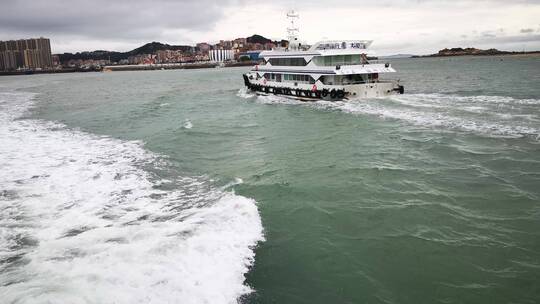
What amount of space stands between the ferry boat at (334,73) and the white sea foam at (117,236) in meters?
22.4

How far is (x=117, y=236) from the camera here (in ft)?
31.7

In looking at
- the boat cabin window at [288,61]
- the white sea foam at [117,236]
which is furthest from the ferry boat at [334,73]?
the white sea foam at [117,236]

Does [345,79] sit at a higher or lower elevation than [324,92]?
higher

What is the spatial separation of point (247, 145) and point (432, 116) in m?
13.4

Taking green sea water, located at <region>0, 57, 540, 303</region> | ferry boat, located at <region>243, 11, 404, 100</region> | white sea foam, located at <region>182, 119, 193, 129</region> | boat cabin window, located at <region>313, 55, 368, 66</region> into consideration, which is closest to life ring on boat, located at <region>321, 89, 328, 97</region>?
ferry boat, located at <region>243, 11, 404, 100</region>

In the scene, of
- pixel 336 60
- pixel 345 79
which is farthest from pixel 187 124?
pixel 336 60

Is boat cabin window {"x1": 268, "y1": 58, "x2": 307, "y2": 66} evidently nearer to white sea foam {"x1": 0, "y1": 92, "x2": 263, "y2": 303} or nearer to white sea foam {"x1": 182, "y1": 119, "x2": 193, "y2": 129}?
white sea foam {"x1": 182, "y1": 119, "x2": 193, "y2": 129}

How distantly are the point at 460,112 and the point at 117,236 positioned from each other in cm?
2493

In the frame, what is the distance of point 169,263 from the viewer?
27.2ft

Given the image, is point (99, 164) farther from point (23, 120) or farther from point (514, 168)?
point (23, 120)

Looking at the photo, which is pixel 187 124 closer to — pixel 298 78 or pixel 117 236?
pixel 298 78

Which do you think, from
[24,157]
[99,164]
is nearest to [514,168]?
[99,164]

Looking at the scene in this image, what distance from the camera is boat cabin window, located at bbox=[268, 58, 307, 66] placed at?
3839cm

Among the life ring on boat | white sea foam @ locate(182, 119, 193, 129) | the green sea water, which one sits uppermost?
the life ring on boat
